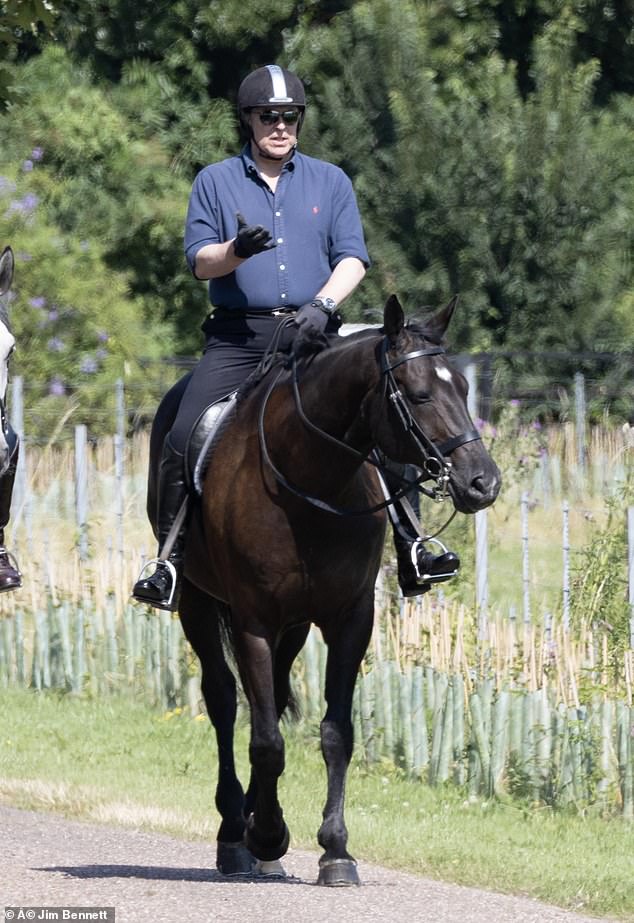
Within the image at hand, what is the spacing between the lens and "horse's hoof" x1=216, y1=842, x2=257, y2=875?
7.27 meters

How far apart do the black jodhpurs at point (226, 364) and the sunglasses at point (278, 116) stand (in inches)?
29.9

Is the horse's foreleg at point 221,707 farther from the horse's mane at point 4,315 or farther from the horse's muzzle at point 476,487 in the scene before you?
the horse's muzzle at point 476,487

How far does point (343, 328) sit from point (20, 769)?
319cm

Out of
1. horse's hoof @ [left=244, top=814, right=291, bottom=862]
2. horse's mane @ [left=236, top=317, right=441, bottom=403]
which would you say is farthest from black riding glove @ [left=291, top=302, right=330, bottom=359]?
horse's hoof @ [left=244, top=814, right=291, bottom=862]

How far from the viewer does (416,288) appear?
23.4 m

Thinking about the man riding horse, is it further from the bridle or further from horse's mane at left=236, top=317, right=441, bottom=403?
the bridle

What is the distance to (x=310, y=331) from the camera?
6.91 metres

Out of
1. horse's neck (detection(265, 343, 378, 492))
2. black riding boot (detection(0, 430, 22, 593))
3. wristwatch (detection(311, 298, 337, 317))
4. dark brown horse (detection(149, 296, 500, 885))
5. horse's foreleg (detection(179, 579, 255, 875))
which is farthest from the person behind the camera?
black riding boot (detection(0, 430, 22, 593))

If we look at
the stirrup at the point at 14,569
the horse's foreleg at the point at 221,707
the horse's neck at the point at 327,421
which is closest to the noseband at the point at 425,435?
the horse's neck at the point at 327,421

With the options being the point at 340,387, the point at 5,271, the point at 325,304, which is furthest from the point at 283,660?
the point at 5,271

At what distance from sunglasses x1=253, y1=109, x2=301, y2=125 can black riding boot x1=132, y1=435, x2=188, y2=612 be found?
1.32 m

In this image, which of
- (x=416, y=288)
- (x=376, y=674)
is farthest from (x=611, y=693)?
(x=416, y=288)

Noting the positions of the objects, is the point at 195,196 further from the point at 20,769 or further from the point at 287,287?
the point at 20,769

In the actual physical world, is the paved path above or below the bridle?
below
